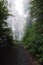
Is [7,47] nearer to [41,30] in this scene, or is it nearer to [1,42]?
[1,42]

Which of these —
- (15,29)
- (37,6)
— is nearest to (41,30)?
(37,6)

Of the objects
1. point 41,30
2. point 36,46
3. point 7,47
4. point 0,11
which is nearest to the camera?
point 41,30

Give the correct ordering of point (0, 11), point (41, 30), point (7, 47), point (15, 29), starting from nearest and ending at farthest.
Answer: point (41, 30) < point (0, 11) < point (7, 47) < point (15, 29)

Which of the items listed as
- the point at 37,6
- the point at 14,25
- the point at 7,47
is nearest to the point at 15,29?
the point at 14,25

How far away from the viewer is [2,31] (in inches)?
387

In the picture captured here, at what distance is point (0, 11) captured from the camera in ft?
30.9

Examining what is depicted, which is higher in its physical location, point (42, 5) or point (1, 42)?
point (42, 5)

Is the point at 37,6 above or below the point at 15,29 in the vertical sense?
above

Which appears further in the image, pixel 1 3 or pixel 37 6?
pixel 1 3

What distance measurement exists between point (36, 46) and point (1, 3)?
11.5 ft

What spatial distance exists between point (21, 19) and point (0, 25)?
20.9 metres

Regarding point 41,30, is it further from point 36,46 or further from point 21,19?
point 21,19

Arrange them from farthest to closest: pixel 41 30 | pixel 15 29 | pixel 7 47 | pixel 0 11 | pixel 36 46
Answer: pixel 15 29 < pixel 7 47 < pixel 0 11 < pixel 36 46 < pixel 41 30

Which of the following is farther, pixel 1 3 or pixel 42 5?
pixel 1 3
